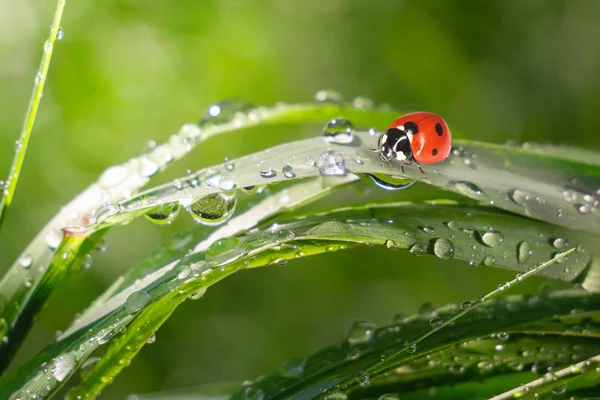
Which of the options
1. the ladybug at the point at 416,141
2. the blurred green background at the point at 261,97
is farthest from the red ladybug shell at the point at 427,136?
the blurred green background at the point at 261,97

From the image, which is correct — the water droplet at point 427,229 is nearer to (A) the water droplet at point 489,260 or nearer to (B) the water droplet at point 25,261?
(A) the water droplet at point 489,260

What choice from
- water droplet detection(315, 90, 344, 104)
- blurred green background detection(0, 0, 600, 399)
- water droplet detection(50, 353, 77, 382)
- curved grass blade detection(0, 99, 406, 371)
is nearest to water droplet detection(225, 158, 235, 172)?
curved grass blade detection(0, 99, 406, 371)

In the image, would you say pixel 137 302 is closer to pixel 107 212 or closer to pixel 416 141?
pixel 107 212

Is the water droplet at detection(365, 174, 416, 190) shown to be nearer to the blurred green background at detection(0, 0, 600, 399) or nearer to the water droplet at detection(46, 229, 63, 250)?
the water droplet at detection(46, 229, 63, 250)

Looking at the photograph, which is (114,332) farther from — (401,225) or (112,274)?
(112,274)

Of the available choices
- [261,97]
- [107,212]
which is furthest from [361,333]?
[261,97]

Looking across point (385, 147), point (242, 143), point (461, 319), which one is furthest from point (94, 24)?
point (461, 319)
